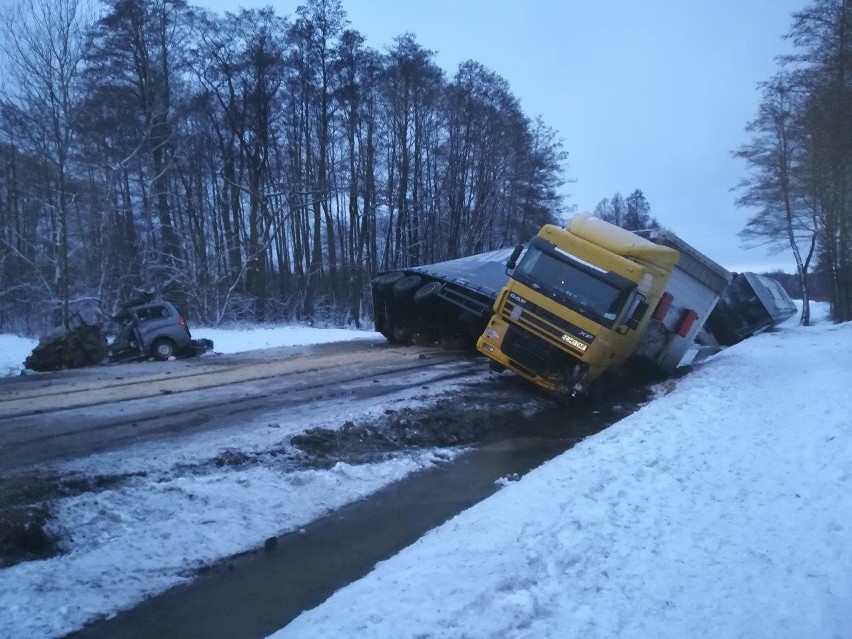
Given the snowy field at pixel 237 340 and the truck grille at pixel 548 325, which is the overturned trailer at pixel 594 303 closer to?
the truck grille at pixel 548 325

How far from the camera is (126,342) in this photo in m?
19.0

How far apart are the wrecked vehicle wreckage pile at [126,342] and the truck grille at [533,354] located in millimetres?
9949

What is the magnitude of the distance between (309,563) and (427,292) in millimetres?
13836

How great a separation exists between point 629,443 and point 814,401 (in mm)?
4491

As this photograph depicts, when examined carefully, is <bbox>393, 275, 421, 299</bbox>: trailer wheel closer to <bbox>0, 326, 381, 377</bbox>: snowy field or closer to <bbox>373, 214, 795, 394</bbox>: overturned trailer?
<bbox>0, 326, 381, 377</bbox>: snowy field

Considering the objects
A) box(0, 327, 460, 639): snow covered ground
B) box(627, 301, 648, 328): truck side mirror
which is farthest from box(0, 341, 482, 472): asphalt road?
box(627, 301, 648, 328): truck side mirror

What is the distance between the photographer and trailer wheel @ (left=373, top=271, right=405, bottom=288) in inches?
817

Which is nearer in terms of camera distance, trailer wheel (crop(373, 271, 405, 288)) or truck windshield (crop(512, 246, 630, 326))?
truck windshield (crop(512, 246, 630, 326))

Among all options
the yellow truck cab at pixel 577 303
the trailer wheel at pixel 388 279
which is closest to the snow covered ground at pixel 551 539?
the yellow truck cab at pixel 577 303

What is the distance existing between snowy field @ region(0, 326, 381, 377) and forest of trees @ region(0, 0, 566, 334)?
2.26 meters

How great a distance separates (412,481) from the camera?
8578 millimetres

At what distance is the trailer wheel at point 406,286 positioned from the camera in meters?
20.2

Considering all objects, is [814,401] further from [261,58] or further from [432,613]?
[261,58]

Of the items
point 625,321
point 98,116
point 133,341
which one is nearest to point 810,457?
point 625,321
